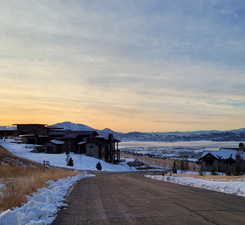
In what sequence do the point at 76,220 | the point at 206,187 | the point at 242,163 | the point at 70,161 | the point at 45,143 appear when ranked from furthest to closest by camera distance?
the point at 45,143
the point at 70,161
the point at 242,163
the point at 206,187
the point at 76,220

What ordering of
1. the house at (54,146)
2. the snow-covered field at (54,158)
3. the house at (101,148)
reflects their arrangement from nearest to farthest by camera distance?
1. the snow-covered field at (54,158)
2. the house at (54,146)
3. the house at (101,148)

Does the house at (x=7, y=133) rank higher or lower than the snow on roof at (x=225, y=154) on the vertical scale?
Result: higher

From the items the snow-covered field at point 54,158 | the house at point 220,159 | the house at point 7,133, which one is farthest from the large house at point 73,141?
the house at point 220,159

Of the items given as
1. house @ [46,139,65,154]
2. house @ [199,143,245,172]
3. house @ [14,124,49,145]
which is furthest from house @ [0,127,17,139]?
house @ [199,143,245,172]

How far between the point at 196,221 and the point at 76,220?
10.6 ft

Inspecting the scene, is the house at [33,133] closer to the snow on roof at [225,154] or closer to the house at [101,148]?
the house at [101,148]

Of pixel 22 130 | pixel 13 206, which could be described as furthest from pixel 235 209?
pixel 22 130

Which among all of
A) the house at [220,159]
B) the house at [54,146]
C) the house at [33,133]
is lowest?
the house at [220,159]

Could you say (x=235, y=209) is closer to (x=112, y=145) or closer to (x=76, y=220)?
(x=76, y=220)

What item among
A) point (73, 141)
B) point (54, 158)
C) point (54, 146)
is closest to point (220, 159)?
point (54, 158)

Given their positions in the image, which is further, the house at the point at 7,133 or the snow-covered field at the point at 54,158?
the house at the point at 7,133

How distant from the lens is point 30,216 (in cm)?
895

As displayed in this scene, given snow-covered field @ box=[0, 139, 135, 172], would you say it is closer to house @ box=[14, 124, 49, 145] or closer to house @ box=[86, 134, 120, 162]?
house @ box=[14, 124, 49, 145]

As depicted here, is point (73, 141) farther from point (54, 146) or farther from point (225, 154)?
point (225, 154)
